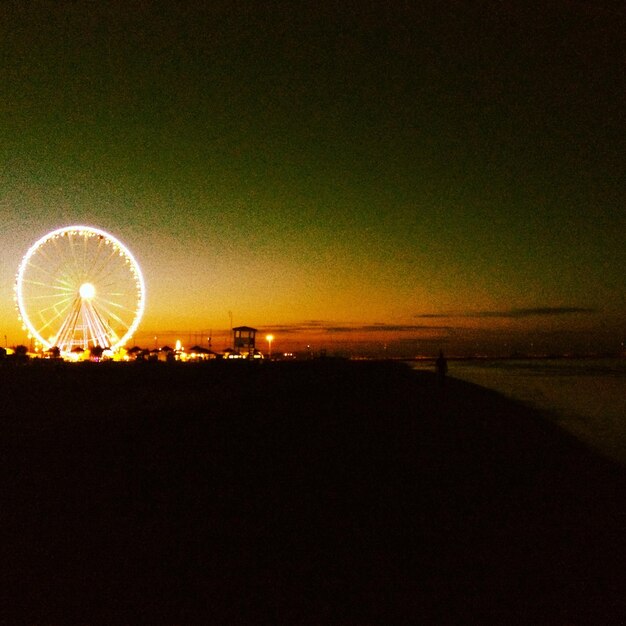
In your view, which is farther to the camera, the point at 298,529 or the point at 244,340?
the point at 244,340

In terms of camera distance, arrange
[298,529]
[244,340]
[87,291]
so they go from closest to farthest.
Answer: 1. [298,529]
2. [87,291]
3. [244,340]

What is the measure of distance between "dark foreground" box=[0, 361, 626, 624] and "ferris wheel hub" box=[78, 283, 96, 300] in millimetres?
32308

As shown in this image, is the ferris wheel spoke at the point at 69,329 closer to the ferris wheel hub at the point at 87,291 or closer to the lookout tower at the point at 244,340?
the ferris wheel hub at the point at 87,291

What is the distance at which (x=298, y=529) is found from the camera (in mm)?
6152

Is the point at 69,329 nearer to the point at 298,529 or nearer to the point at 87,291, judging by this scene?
the point at 87,291

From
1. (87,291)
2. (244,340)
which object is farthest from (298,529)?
(244,340)

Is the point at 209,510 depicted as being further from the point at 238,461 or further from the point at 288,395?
the point at 288,395

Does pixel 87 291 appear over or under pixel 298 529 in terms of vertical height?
over

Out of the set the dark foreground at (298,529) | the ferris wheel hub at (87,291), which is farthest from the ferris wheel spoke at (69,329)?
the dark foreground at (298,529)

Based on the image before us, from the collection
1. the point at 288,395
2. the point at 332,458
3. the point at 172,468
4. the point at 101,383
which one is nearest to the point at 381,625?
the point at 172,468

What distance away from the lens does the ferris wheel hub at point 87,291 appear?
1715 inches

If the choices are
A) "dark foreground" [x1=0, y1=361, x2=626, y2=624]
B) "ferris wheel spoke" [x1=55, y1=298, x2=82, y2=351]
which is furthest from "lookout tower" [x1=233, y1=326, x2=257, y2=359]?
"dark foreground" [x1=0, y1=361, x2=626, y2=624]


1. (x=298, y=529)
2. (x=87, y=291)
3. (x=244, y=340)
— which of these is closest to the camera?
(x=298, y=529)

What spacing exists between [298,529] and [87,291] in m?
40.6
